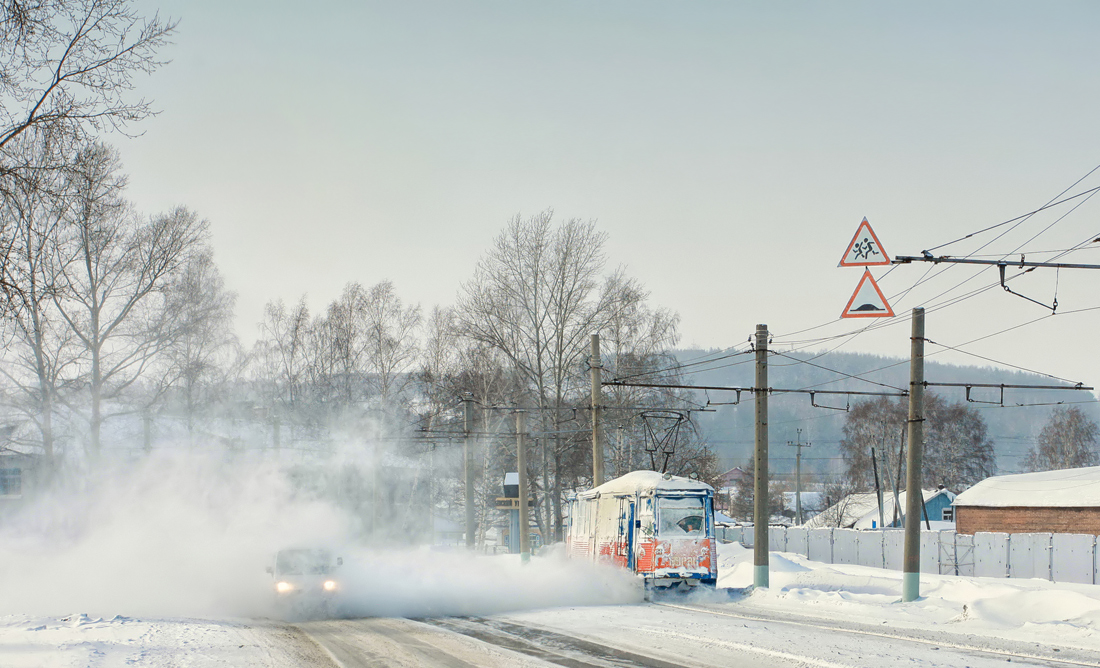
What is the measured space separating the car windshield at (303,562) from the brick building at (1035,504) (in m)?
41.8

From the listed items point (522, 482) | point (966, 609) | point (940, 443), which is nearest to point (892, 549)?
point (522, 482)

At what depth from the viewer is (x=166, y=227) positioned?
108 feet

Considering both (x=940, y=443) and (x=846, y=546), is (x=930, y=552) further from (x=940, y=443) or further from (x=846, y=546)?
(x=940, y=443)

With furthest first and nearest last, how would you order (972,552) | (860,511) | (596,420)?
(860,511), (972,552), (596,420)

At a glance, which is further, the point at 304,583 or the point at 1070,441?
the point at 1070,441

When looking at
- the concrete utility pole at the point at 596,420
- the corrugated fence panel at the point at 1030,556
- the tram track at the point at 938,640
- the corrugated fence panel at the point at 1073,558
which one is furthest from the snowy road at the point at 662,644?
the corrugated fence panel at the point at 1030,556

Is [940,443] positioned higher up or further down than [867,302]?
further down

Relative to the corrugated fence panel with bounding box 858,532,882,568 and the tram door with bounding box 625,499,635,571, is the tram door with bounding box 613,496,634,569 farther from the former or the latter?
the corrugated fence panel with bounding box 858,532,882,568

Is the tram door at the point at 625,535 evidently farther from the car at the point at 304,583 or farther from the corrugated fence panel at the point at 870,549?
the corrugated fence panel at the point at 870,549

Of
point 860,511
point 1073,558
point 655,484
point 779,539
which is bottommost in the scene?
point 860,511

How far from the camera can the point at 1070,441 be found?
3679 inches

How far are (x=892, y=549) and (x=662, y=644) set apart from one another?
36.3 m

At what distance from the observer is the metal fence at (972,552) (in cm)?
3847

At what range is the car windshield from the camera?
20562 mm
